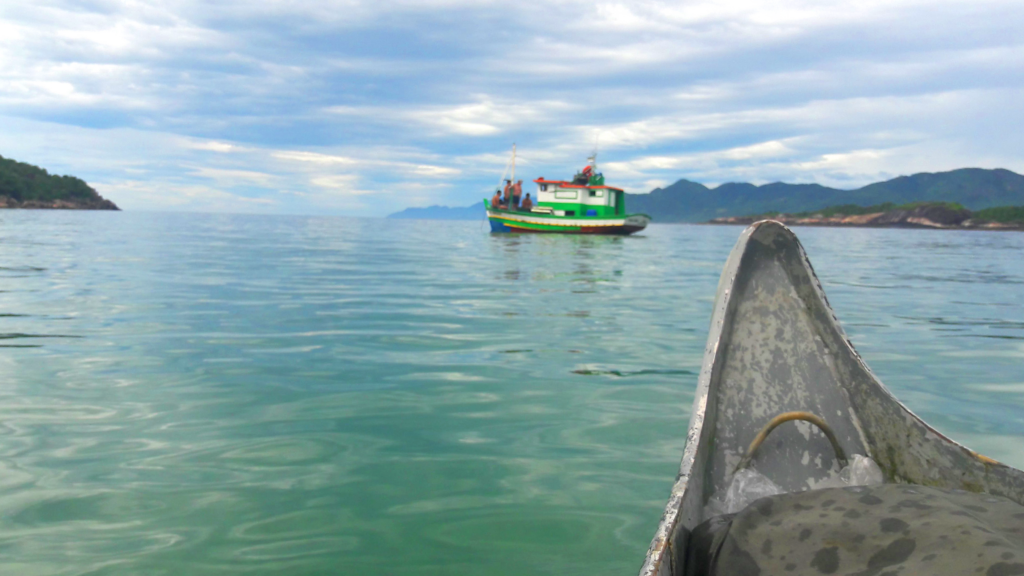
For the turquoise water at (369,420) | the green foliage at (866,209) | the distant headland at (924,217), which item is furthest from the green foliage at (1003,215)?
the turquoise water at (369,420)

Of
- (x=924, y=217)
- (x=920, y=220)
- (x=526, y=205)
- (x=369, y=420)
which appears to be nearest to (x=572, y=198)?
(x=526, y=205)

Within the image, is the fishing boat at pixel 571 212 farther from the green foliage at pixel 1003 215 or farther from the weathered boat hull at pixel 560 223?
the green foliage at pixel 1003 215

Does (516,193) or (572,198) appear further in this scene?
(516,193)

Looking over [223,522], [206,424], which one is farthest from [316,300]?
[223,522]

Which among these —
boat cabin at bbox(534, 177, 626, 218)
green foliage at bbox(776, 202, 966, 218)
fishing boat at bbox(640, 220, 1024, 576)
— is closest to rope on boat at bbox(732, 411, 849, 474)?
fishing boat at bbox(640, 220, 1024, 576)

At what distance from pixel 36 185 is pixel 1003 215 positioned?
457 feet

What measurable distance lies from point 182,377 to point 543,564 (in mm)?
3959

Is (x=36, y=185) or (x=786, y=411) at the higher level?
(x=36, y=185)

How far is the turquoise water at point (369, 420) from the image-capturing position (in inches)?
114

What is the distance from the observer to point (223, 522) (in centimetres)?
304

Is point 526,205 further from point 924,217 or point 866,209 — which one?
point 866,209

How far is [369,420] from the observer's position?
4.43 metres

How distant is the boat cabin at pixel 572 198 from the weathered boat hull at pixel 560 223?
0.80 m

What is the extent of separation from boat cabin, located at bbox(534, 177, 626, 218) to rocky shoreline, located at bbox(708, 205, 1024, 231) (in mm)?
48809
